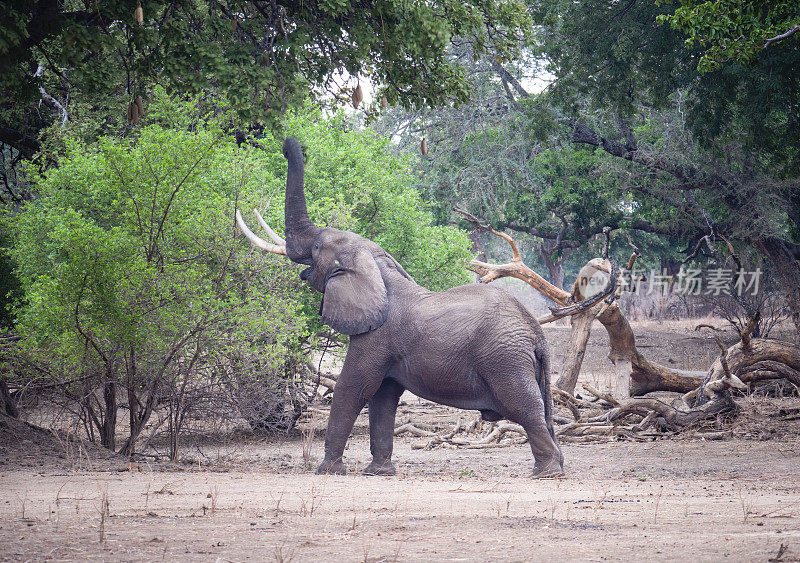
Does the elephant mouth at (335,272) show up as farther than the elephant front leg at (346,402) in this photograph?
Yes

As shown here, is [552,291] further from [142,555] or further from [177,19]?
[142,555]

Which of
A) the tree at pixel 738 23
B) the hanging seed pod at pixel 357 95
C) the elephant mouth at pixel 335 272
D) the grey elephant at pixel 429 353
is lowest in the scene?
the grey elephant at pixel 429 353

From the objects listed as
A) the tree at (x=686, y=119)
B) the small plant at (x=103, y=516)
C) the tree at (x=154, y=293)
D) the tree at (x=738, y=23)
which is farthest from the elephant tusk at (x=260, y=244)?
the tree at (x=686, y=119)

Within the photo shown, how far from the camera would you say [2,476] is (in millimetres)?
8617

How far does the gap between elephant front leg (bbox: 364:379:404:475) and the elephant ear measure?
3.10 feet

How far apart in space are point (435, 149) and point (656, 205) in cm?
1004

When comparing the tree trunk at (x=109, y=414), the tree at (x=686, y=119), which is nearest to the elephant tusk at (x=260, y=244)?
the tree trunk at (x=109, y=414)

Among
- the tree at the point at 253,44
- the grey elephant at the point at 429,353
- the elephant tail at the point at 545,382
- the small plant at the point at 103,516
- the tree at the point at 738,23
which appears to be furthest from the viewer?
the tree at the point at 738,23

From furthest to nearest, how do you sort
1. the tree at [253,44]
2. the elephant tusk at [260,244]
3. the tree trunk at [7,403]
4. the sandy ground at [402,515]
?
the tree trunk at [7,403] → the elephant tusk at [260,244] → the tree at [253,44] → the sandy ground at [402,515]

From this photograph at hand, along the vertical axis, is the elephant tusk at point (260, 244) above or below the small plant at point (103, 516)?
above

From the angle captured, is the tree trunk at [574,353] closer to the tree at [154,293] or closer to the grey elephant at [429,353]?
the tree at [154,293]

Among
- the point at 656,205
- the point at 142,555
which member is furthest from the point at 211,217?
the point at 656,205

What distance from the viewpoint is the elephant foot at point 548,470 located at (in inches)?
382

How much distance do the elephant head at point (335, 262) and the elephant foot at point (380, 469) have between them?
1660 millimetres
